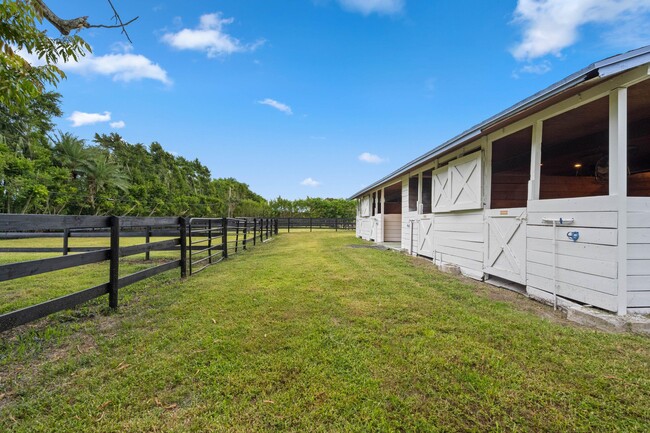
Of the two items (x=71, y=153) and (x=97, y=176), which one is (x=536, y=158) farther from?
(x=71, y=153)

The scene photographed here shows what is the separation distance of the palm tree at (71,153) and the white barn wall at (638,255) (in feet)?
74.1

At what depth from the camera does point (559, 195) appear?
7.01 m

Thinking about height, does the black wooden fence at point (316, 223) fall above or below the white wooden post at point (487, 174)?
below

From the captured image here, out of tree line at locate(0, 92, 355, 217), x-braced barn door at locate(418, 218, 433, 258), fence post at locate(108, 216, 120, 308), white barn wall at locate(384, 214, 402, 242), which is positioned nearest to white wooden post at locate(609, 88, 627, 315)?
x-braced barn door at locate(418, 218, 433, 258)

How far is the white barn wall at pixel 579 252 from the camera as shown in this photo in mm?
2824

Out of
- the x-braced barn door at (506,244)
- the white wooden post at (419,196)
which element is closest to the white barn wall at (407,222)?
the white wooden post at (419,196)

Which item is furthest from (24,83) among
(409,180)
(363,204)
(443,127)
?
(443,127)

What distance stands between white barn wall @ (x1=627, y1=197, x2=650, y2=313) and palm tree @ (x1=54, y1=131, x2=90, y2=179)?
22.6 m

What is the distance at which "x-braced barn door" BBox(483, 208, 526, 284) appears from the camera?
4.05 metres

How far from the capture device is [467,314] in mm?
3082

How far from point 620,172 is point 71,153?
22886 mm

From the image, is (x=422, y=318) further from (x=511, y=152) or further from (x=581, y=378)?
(x=511, y=152)

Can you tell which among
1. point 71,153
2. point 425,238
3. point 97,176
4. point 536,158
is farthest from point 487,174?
point 71,153

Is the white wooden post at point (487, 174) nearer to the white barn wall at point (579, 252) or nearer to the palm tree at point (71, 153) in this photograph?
the white barn wall at point (579, 252)
